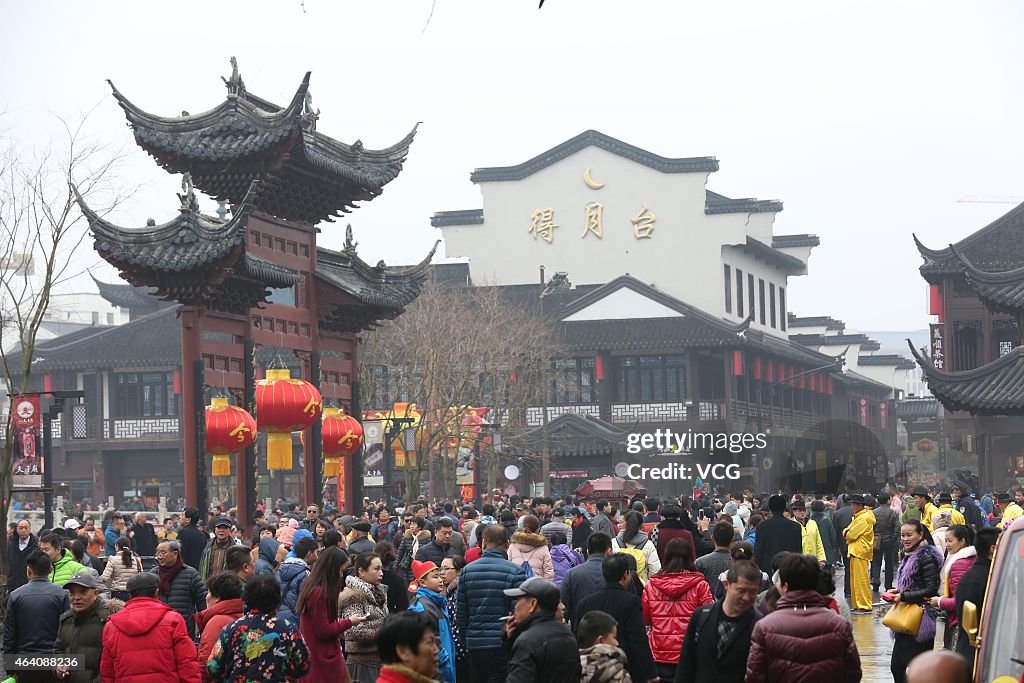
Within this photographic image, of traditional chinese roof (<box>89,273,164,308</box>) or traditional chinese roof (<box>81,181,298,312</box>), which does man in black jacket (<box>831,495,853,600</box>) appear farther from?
traditional chinese roof (<box>89,273,164,308</box>)

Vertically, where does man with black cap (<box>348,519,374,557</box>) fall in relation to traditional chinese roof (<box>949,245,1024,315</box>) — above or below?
below

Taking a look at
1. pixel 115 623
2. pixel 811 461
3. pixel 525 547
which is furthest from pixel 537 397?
pixel 115 623

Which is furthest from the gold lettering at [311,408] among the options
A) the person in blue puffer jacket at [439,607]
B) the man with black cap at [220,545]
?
the person in blue puffer jacket at [439,607]

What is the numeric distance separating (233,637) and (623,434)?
46.2m

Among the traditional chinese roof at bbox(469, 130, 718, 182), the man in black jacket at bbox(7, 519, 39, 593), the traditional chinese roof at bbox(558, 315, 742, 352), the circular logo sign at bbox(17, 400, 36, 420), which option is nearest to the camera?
the man in black jacket at bbox(7, 519, 39, 593)

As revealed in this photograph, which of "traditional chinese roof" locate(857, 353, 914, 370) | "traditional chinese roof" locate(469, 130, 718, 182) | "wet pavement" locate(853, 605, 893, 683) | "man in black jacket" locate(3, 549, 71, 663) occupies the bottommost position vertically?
"wet pavement" locate(853, 605, 893, 683)

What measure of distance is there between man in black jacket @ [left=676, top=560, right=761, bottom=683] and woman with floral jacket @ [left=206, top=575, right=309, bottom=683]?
6.84 feet

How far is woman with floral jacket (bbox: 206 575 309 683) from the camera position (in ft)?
27.6

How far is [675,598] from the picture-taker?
1045 cm

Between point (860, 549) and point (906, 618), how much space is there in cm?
989

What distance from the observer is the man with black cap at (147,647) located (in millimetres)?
8977

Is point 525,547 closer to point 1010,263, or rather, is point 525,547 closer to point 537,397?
point 537,397

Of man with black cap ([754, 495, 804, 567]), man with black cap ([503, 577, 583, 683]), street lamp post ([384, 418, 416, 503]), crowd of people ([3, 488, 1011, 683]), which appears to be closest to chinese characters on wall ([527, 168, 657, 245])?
street lamp post ([384, 418, 416, 503])

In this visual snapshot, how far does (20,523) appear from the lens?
17047 mm
